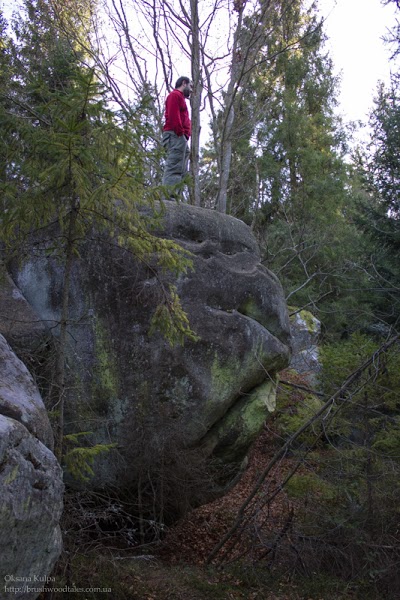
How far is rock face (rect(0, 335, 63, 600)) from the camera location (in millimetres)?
3363

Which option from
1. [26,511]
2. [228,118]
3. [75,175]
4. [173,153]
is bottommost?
[26,511]

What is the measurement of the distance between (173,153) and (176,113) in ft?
1.79

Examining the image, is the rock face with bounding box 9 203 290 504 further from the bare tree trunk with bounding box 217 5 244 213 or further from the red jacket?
the bare tree trunk with bounding box 217 5 244 213

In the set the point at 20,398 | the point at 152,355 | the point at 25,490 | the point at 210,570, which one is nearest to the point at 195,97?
the point at 152,355

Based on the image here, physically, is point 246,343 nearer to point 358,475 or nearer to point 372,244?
point 358,475

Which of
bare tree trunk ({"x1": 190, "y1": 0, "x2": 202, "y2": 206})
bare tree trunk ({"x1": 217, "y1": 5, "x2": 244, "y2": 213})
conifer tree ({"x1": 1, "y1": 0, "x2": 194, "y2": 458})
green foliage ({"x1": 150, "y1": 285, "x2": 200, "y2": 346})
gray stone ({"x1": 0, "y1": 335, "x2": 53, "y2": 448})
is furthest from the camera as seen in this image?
bare tree trunk ({"x1": 217, "y1": 5, "x2": 244, "y2": 213})

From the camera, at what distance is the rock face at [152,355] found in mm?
6410

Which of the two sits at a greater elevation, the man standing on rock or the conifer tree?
the man standing on rock

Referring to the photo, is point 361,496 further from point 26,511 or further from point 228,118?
point 228,118

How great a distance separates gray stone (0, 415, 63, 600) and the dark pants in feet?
17.3

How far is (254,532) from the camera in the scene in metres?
6.85

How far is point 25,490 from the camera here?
11.5 ft

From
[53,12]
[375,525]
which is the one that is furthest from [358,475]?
[53,12]

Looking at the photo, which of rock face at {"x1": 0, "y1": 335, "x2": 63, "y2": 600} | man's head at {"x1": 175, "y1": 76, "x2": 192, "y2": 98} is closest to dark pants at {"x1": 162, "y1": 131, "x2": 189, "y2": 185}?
man's head at {"x1": 175, "y1": 76, "x2": 192, "y2": 98}
